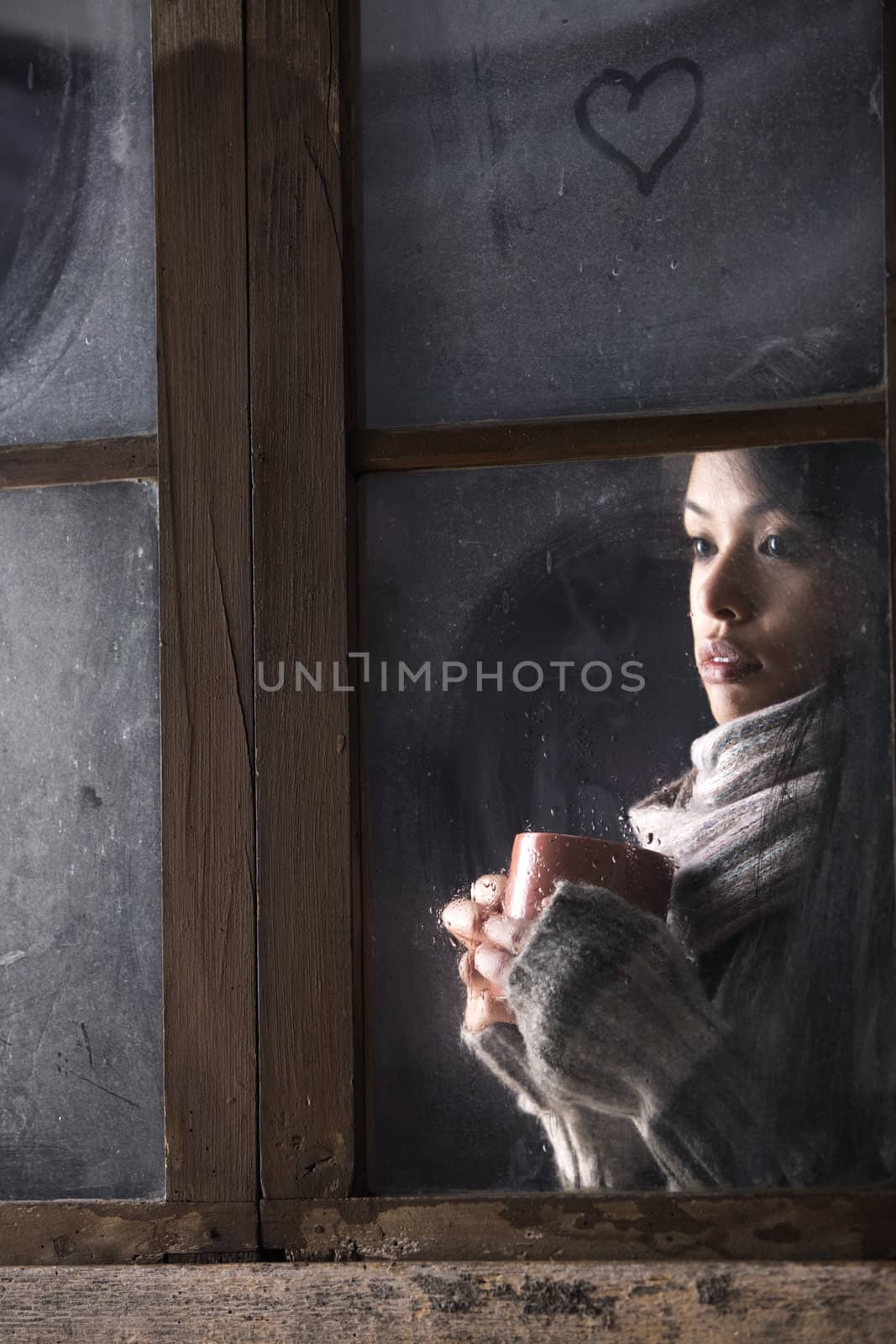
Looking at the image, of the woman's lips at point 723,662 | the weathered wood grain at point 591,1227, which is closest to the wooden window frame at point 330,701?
the weathered wood grain at point 591,1227

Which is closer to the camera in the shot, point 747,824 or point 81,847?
point 747,824

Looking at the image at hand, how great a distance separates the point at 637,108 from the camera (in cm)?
130

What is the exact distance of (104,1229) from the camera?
4.22 ft

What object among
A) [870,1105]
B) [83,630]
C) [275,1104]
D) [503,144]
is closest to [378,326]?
[503,144]

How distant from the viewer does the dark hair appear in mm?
1201

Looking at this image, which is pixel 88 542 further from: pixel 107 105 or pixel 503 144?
pixel 503 144

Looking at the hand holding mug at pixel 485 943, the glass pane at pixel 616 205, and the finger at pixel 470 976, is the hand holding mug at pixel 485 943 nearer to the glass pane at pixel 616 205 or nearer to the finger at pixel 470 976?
the finger at pixel 470 976

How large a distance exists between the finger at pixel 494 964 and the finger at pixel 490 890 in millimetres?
43

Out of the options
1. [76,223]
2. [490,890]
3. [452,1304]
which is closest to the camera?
[452,1304]

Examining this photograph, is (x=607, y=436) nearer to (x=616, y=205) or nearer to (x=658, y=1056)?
(x=616, y=205)

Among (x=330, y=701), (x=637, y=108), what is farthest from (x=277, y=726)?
(x=637, y=108)

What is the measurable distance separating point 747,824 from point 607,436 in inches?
16.8

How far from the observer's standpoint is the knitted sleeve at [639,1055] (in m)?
1.21

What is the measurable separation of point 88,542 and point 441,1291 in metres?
0.87
